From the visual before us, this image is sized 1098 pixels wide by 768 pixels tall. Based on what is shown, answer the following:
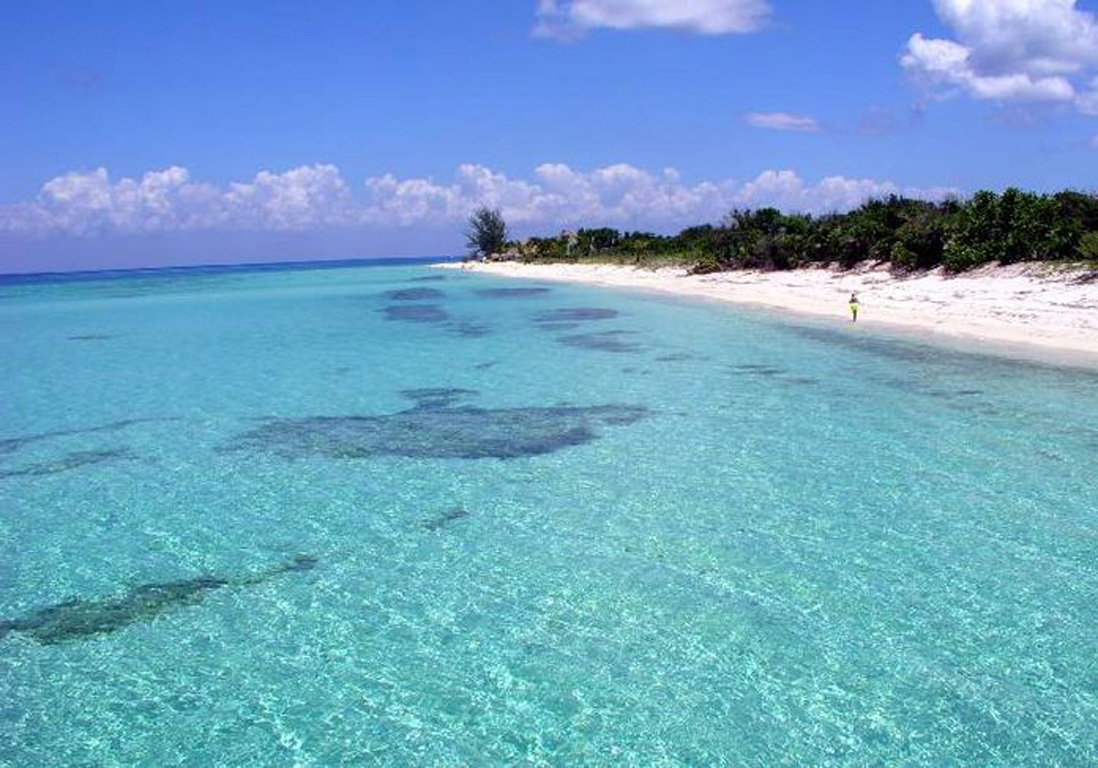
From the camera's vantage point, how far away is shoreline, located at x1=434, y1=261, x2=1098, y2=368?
72.8 feet

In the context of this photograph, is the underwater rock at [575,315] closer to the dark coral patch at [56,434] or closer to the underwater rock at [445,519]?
the dark coral patch at [56,434]

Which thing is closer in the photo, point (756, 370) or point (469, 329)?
point (756, 370)

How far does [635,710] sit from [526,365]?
55.8 ft

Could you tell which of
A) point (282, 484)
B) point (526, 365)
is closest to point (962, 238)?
point (526, 365)

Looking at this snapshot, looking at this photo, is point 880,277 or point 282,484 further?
point 880,277

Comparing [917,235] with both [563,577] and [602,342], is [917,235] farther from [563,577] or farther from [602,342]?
[563,577]

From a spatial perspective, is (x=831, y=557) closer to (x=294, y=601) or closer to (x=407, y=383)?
(x=294, y=601)

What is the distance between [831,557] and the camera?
8.67 meters

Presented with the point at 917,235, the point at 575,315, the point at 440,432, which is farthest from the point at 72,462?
the point at 917,235

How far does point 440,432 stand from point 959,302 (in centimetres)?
2135

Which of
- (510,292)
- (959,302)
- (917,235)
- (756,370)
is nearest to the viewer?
(756,370)

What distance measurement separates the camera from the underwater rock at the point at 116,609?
7512 millimetres

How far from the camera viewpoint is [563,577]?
27.5ft

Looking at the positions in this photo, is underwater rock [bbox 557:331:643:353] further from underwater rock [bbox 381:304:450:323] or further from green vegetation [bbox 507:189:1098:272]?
green vegetation [bbox 507:189:1098:272]
